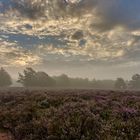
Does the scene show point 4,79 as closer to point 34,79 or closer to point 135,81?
point 34,79

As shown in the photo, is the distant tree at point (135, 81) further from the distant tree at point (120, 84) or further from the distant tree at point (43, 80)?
the distant tree at point (43, 80)

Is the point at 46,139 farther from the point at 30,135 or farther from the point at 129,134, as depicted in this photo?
the point at 129,134

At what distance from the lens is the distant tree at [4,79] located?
102250 millimetres

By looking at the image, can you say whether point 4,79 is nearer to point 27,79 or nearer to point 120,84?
point 27,79

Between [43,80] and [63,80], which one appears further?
[63,80]

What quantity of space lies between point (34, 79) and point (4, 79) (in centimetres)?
1162

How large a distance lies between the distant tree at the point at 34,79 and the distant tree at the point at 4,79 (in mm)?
6390

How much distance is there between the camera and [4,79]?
339 feet

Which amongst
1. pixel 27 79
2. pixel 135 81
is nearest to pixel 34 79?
pixel 27 79

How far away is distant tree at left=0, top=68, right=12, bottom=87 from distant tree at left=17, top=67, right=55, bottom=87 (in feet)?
21.0

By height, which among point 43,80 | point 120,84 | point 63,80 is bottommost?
point 120,84

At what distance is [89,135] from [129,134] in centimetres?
138

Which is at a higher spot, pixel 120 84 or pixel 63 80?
pixel 63 80

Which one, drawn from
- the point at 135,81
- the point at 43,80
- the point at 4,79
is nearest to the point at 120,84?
the point at 135,81
